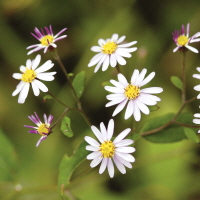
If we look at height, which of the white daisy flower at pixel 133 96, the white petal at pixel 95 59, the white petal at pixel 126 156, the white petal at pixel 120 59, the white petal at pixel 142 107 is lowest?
the white petal at pixel 126 156

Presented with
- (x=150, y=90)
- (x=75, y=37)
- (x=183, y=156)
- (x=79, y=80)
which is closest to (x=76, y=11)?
(x=75, y=37)

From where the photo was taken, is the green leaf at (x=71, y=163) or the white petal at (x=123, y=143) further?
the green leaf at (x=71, y=163)

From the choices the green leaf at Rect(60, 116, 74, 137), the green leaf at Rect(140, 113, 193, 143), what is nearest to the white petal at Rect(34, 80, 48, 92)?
the green leaf at Rect(60, 116, 74, 137)

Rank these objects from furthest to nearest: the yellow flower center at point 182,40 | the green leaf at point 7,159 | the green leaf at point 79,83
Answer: the green leaf at point 7,159 < the green leaf at point 79,83 < the yellow flower center at point 182,40

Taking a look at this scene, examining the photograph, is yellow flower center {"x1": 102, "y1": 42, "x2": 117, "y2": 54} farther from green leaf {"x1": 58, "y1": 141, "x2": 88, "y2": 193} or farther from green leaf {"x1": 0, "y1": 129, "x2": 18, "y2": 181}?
green leaf {"x1": 0, "y1": 129, "x2": 18, "y2": 181}

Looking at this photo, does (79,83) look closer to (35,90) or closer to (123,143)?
(35,90)

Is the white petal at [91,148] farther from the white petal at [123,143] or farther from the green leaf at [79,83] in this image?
the green leaf at [79,83]

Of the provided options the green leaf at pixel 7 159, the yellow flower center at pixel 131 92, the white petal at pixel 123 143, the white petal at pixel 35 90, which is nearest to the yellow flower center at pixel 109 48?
the yellow flower center at pixel 131 92

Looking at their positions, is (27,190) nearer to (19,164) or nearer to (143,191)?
(19,164)
